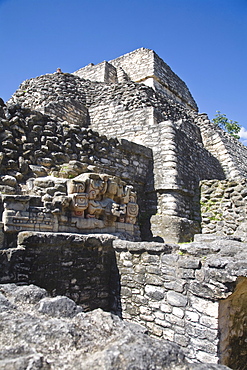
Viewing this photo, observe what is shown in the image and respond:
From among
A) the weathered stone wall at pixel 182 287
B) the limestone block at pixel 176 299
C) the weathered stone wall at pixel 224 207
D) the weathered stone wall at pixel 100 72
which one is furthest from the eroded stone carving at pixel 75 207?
the weathered stone wall at pixel 100 72

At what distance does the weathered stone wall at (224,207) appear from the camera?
29.0ft

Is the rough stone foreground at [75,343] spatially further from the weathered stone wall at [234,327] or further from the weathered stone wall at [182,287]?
the weathered stone wall at [234,327]

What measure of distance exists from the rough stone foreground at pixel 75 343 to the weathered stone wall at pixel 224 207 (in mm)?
7415

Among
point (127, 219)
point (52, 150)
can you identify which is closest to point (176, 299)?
point (127, 219)

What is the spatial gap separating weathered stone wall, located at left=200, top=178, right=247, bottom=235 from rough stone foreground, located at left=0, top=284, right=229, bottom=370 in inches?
292

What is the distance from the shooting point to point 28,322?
1.82m

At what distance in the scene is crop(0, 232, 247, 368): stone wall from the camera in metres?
3.51

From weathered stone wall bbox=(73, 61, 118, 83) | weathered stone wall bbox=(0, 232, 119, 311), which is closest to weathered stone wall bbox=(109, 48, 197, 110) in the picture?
weathered stone wall bbox=(73, 61, 118, 83)

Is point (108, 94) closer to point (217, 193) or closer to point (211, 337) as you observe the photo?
point (217, 193)

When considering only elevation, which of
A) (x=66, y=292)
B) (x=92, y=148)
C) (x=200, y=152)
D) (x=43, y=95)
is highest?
(x=43, y=95)

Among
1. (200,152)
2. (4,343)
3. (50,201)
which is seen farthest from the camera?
(200,152)

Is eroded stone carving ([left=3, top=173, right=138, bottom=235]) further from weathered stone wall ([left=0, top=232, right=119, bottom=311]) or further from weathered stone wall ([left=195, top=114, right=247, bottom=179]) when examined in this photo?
weathered stone wall ([left=195, top=114, right=247, bottom=179])

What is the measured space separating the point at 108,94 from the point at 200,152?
196 inches

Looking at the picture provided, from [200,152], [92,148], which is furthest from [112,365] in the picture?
[200,152]
